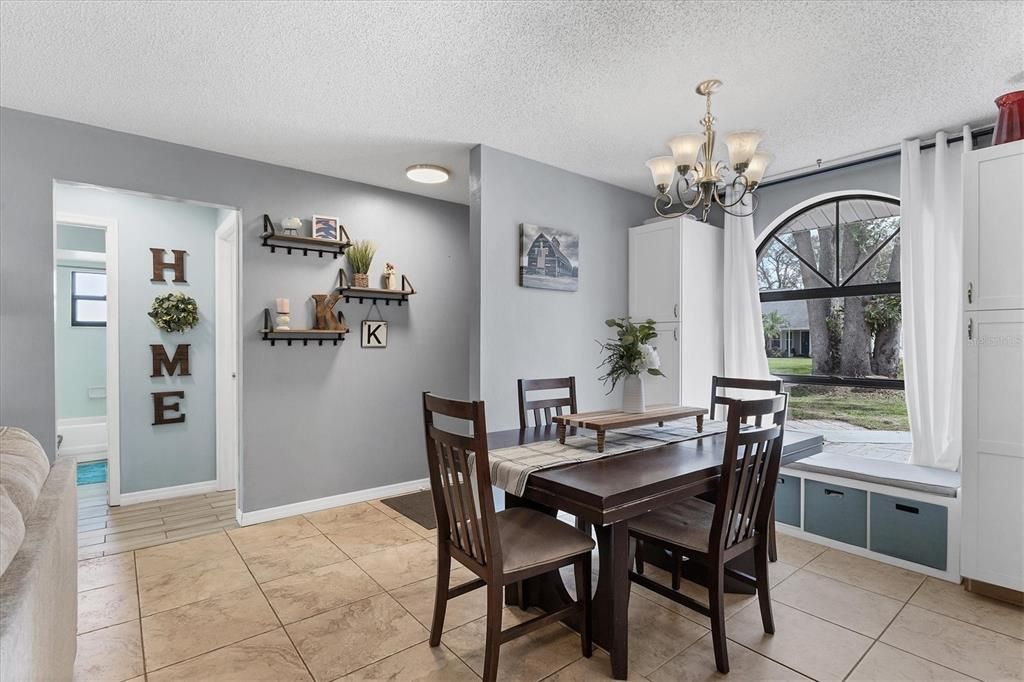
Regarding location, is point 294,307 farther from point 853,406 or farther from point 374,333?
point 853,406

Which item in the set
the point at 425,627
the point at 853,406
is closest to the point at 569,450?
the point at 425,627

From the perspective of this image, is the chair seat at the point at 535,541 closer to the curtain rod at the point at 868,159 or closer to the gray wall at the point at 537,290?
the gray wall at the point at 537,290

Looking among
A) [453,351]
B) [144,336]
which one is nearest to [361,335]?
[453,351]

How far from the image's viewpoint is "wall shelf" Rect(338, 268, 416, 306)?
382 cm

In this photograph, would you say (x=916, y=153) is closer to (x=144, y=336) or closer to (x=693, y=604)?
(x=693, y=604)

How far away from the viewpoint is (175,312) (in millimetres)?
4020

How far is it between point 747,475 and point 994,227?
185cm

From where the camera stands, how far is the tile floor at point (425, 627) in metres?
1.92

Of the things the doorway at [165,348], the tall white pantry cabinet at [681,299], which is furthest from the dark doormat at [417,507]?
the tall white pantry cabinet at [681,299]

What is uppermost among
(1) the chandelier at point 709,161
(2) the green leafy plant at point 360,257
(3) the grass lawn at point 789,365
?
(1) the chandelier at point 709,161

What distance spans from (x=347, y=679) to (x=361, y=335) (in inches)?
100

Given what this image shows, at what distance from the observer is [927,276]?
311cm

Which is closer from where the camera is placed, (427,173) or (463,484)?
(463,484)

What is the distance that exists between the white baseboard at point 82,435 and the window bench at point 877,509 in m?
6.48
